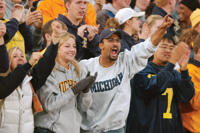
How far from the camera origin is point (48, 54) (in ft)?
14.7

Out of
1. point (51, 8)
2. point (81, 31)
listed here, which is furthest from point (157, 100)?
point (51, 8)

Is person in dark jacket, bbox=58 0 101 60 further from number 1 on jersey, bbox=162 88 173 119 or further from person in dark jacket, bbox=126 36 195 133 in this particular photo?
number 1 on jersey, bbox=162 88 173 119

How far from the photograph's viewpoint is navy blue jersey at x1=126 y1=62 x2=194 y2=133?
216 inches

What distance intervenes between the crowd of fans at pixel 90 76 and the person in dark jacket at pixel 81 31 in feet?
0.05

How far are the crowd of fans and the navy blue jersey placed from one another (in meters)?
0.01

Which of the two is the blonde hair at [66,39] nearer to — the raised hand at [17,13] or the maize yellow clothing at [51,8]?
the raised hand at [17,13]

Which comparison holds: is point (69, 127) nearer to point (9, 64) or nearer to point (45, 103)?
point (45, 103)

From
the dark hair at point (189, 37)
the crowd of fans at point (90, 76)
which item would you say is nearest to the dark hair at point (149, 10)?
the dark hair at point (189, 37)

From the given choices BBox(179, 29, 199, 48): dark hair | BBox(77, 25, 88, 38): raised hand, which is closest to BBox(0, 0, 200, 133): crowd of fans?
BBox(77, 25, 88, 38): raised hand

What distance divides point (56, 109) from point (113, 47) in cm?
122

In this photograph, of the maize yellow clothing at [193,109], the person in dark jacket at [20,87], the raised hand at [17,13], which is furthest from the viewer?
the maize yellow clothing at [193,109]

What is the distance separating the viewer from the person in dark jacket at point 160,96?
545 centimetres

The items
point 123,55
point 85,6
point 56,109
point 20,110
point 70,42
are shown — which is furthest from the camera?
point 85,6

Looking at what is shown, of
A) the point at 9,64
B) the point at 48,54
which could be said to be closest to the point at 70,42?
the point at 48,54
